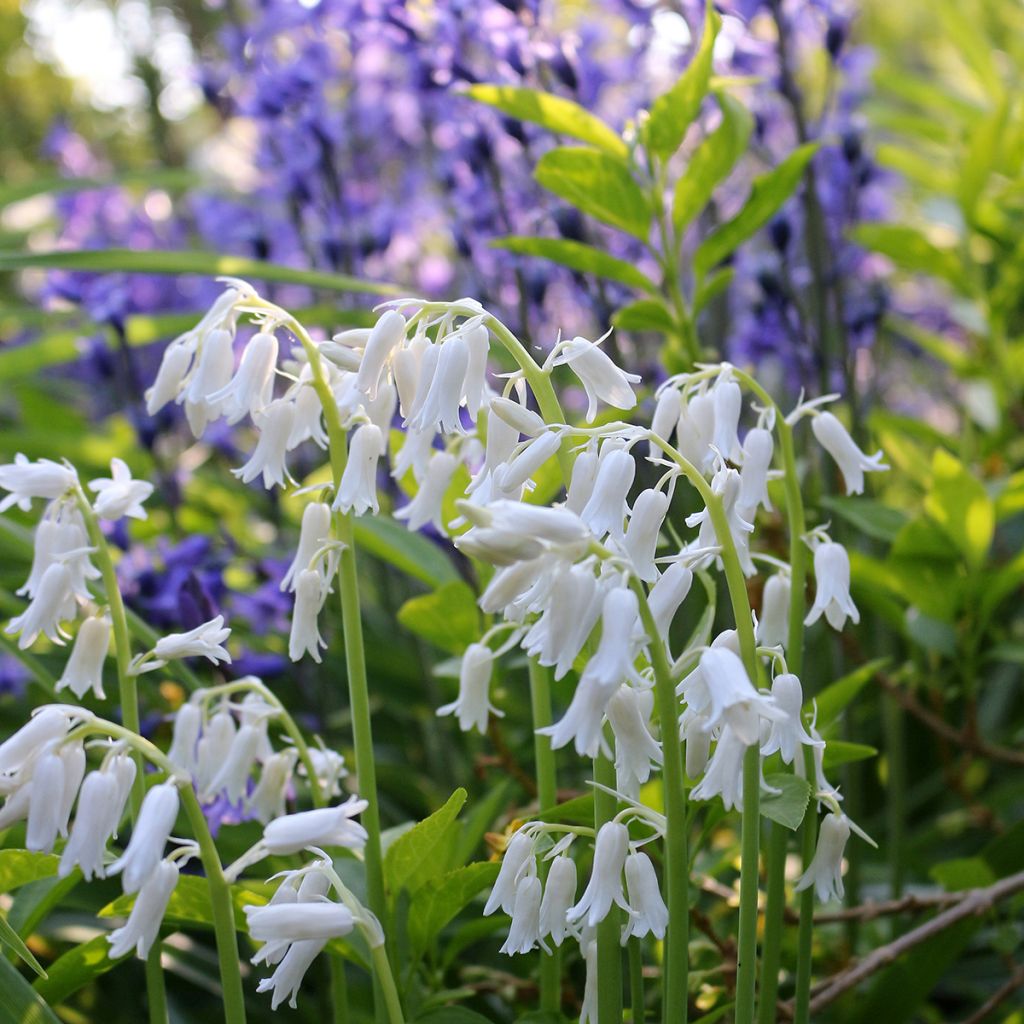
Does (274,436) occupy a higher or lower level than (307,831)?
higher

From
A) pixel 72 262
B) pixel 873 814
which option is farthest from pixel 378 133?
pixel 873 814

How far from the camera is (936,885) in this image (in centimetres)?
219

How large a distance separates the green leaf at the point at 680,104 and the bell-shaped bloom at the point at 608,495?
0.78 m

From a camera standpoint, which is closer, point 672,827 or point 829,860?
point 672,827

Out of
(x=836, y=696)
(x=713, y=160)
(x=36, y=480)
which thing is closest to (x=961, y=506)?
(x=836, y=696)

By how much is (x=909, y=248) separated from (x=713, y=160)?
1.00 metres

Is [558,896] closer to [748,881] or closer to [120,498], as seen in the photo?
[748,881]

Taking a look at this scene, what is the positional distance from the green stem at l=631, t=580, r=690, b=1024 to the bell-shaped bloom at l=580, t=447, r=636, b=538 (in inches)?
3.5

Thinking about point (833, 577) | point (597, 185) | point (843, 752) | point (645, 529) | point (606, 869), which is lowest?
point (843, 752)

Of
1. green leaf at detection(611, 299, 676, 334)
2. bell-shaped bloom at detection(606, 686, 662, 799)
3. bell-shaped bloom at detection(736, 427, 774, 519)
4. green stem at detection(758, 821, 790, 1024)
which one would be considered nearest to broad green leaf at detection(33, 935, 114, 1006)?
bell-shaped bloom at detection(606, 686, 662, 799)

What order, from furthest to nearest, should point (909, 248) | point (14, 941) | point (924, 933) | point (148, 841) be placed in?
1. point (909, 248)
2. point (924, 933)
3. point (14, 941)
4. point (148, 841)

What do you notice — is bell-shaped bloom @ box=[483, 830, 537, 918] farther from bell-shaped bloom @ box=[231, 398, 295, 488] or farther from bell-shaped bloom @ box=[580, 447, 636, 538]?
bell-shaped bloom @ box=[231, 398, 295, 488]

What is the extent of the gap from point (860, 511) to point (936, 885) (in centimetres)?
80

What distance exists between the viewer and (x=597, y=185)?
1.62m
